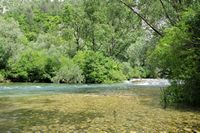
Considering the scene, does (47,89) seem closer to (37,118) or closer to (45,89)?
(45,89)

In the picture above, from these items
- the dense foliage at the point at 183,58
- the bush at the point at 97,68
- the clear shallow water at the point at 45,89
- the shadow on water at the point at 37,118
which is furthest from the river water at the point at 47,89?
the dense foliage at the point at 183,58

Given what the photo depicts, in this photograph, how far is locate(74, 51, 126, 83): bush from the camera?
49.8 metres

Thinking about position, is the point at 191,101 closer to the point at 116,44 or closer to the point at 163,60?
the point at 163,60

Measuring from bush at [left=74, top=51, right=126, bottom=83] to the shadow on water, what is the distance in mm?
34299

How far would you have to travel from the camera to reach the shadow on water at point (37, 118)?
1131cm

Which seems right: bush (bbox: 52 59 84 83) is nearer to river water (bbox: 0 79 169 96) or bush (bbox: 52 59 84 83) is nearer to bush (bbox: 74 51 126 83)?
bush (bbox: 74 51 126 83)

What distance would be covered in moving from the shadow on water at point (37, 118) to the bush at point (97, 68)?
34.3 meters

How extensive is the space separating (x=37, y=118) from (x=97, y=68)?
122ft

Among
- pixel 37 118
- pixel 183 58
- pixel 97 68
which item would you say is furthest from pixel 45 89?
pixel 37 118

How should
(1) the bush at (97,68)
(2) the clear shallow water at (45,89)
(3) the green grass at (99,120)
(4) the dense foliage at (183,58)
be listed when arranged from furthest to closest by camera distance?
(1) the bush at (97,68) → (2) the clear shallow water at (45,89) → (4) the dense foliage at (183,58) → (3) the green grass at (99,120)

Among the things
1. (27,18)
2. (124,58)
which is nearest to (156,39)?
(124,58)

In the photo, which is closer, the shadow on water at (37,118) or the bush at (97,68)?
the shadow on water at (37,118)

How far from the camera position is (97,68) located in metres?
50.2

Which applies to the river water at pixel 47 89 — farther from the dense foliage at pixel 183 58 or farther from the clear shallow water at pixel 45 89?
the dense foliage at pixel 183 58
